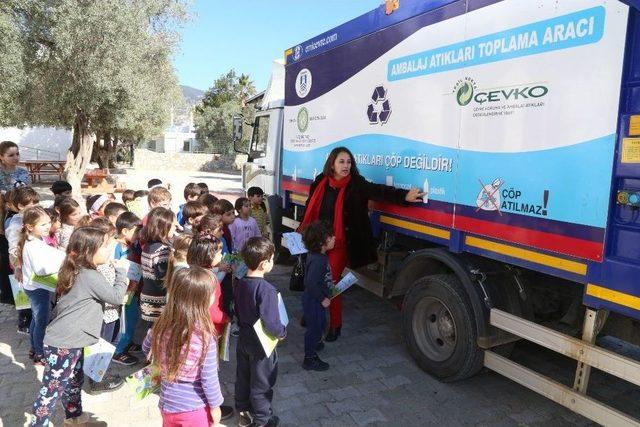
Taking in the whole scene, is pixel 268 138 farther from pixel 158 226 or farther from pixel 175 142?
pixel 175 142

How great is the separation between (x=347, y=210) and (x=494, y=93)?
1634 mm

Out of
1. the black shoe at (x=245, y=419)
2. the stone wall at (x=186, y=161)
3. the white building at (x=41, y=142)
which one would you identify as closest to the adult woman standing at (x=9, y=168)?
the black shoe at (x=245, y=419)

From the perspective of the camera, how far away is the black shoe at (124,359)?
382 cm

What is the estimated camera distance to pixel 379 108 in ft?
13.2

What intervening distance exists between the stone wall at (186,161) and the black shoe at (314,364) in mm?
25168

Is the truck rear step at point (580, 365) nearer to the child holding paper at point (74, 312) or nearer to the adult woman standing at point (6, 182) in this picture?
the child holding paper at point (74, 312)

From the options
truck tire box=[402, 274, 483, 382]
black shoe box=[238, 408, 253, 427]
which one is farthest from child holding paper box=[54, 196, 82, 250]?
truck tire box=[402, 274, 483, 382]

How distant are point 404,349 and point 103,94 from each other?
9.76 metres

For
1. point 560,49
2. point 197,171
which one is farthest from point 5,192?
point 197,171

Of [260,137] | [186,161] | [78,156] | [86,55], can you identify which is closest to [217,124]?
[186,161]

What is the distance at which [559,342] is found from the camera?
2713mm

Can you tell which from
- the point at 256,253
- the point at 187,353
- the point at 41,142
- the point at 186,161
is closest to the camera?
the point at 187,353

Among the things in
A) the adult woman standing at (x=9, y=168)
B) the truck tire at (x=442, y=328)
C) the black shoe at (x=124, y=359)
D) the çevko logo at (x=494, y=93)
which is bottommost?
the black shoe at (x=124, y=359)

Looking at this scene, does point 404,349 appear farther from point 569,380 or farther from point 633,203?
point 633,203
